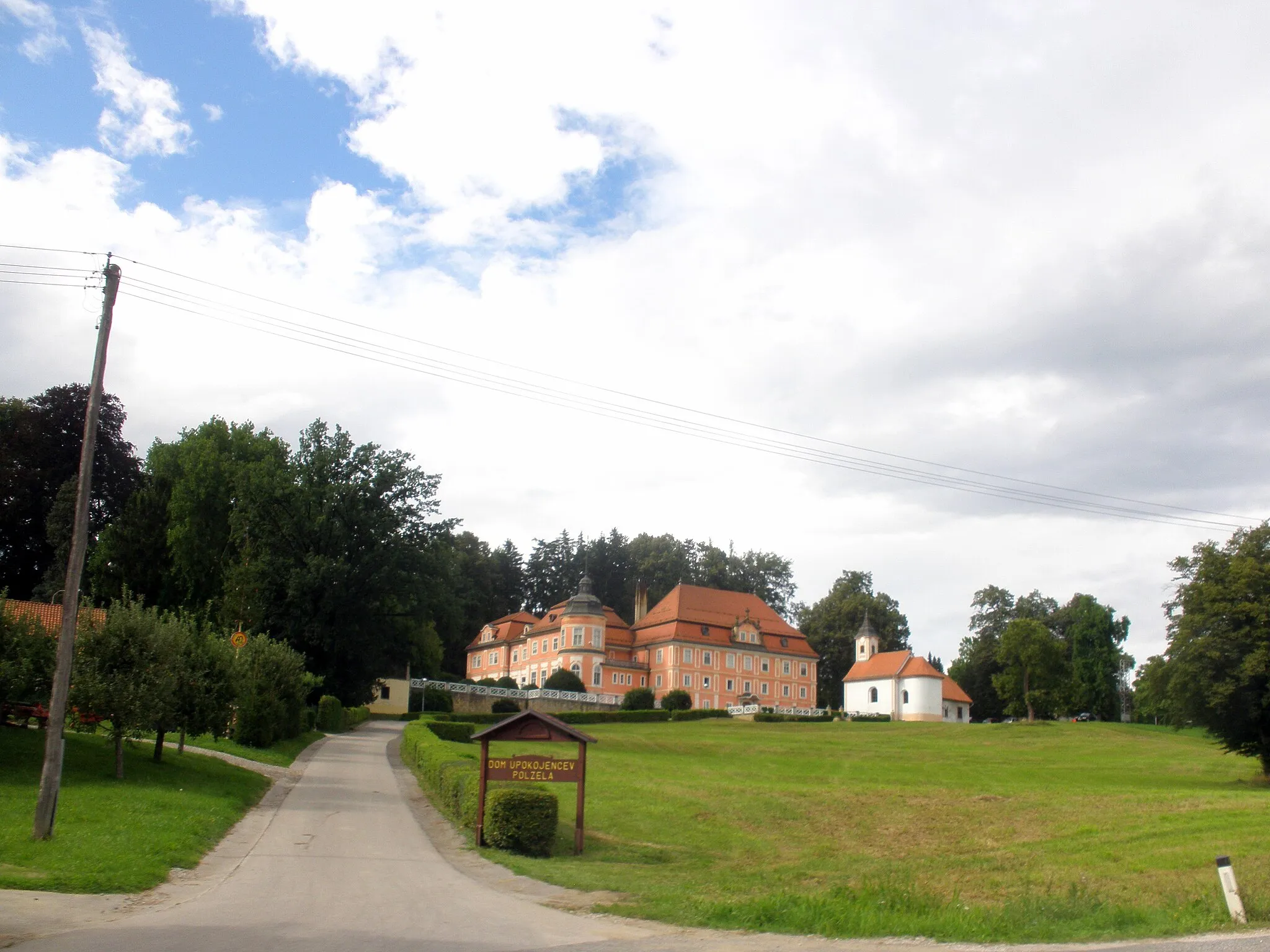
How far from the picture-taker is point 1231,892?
11180 millimetres

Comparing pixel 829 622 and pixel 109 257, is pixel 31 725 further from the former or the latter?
pixel 829 622

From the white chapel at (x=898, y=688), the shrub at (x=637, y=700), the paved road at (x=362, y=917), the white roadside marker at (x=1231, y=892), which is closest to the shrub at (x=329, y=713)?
the shrub at (x=637, y=700)

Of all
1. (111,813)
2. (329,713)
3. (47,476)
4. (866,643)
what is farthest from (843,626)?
(111,813)

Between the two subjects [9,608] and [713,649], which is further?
[713,649]

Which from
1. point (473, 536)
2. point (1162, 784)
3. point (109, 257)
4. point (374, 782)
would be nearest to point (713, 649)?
point (473, 536)

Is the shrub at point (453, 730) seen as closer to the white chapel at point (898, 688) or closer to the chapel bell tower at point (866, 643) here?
the white chapel at point (898, 688)

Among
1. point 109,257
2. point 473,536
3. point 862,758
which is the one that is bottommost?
point 862,758

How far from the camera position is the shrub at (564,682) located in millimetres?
74938

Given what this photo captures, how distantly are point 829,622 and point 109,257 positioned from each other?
9166 cm

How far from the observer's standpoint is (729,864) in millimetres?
18219

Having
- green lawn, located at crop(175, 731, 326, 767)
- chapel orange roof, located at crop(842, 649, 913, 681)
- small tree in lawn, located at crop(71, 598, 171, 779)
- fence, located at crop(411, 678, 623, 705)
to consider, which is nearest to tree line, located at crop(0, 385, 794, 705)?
fence, located at crop(411, 678, 623, 705)

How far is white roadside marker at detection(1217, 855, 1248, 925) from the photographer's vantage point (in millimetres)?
11039

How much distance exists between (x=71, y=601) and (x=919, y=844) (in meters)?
17.0

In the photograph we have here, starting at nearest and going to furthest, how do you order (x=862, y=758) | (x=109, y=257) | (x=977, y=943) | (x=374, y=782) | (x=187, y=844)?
(x=977, y=943), (x=187, y=844), (x=109, y=257), (x=374, y=782), (x=862, y=758)
